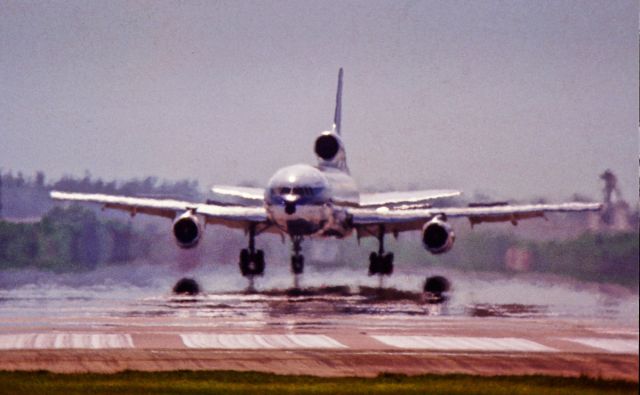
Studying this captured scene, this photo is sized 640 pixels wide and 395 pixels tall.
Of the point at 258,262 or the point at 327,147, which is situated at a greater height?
the point at 327,147

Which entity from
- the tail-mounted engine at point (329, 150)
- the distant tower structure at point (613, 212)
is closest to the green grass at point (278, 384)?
the distant tower structure at point (613, 212)

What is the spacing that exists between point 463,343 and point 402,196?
4029 cm

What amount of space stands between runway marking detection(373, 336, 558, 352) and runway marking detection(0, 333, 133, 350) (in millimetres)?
6579

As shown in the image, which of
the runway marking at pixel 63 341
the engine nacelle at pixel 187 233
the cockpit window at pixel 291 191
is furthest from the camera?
the engine nacelle at pixel 187 233

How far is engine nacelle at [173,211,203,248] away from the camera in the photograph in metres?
68.7

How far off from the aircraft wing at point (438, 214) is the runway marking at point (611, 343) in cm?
3055

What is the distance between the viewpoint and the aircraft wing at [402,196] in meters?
73.1

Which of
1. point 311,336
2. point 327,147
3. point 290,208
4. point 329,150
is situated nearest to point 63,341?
point 311,336

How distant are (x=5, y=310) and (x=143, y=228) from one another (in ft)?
107

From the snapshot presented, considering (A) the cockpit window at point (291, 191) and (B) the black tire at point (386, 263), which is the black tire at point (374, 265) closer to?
(B) the black tire at point (386, 263)

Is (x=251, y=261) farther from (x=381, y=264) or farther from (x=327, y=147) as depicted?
(x=327, y=147)

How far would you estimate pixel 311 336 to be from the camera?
37.8 m

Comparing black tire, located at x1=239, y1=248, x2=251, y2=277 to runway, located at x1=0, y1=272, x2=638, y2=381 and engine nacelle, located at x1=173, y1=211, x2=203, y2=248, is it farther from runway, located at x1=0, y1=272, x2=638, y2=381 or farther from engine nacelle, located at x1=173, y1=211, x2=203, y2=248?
Result: runway, located at x1=0, y1=272, x2=638, y2=381

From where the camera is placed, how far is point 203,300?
5247 centimetres
